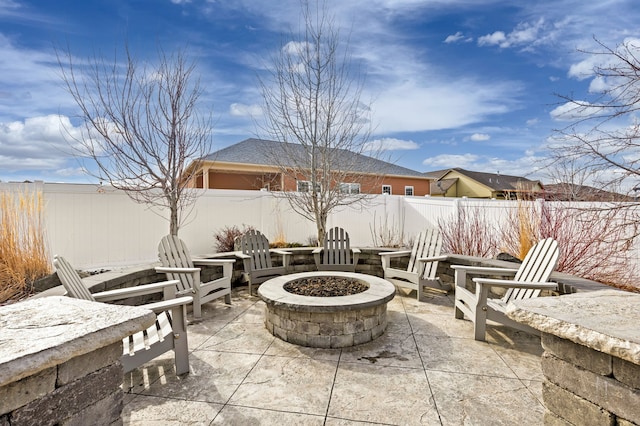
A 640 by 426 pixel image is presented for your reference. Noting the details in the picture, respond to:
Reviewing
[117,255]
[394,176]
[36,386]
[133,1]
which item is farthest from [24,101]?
[394,176]

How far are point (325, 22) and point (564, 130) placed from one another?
172 inches

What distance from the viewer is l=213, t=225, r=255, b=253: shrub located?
707cm

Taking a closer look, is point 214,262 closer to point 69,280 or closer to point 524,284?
point 69,280

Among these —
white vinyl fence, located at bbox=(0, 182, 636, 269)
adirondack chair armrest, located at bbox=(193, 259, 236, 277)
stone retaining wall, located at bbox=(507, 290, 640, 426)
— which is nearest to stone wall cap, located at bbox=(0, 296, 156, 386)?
stone retaining wall, located at bbox=(507, 290, 640, 426)

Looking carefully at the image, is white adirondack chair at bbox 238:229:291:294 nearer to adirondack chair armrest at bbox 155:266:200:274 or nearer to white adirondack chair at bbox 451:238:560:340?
adirondack chair armrest at bbox 155:266:200:274

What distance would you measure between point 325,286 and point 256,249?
1.57 m

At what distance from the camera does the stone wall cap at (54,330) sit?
→ 37.6 inches

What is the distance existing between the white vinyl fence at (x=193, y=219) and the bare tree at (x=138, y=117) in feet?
3.41

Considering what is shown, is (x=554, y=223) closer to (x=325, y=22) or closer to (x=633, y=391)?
(x=633, y=391)

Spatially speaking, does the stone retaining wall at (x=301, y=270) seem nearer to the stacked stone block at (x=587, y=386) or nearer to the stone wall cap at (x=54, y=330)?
the stone wall cap at (x=54, y=330)

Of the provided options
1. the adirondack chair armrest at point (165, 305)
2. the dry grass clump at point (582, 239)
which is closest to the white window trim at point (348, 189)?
the dry grass clump at point (582, 239)

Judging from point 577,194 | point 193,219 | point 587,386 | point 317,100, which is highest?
point 317,100

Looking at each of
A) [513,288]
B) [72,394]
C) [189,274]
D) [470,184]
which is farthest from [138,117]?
[470,184]

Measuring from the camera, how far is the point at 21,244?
12.0ft
